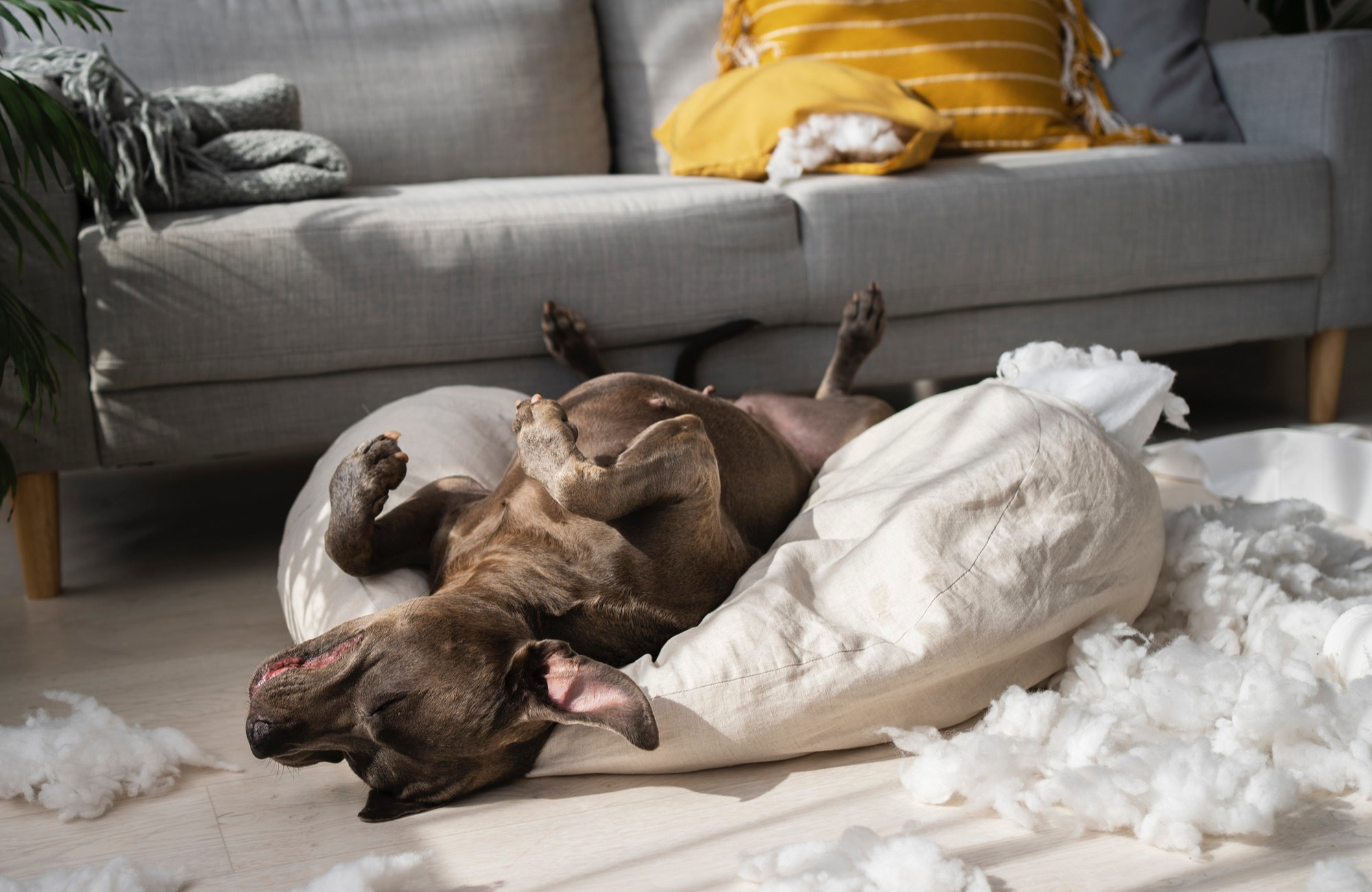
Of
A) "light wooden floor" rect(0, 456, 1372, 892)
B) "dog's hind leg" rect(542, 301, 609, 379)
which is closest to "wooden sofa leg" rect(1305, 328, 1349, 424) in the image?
"dog's hind leg" rect(542, 301, 609, 379)

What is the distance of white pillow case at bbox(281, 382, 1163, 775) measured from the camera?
4.89 feet

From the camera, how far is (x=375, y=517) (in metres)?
1.78

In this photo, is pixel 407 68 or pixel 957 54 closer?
pixel 407 68

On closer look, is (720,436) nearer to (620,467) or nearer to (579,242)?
(620,467)

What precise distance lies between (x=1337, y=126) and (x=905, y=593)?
224 cm

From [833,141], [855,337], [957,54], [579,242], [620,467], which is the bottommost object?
[855,337]

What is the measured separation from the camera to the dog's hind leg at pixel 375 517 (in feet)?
5.69

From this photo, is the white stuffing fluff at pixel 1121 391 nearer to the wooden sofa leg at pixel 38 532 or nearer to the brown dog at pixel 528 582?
the brown dog at pixel 528 582

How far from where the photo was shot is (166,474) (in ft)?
10.7

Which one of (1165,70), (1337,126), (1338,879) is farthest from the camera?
(1165,70)

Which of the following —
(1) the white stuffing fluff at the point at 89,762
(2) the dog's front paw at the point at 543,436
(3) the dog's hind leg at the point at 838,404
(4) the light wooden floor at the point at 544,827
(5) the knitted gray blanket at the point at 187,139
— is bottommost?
(4) the light wooden floor at the point at 544,827

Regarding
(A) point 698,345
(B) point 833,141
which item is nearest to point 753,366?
(A) point 698,345

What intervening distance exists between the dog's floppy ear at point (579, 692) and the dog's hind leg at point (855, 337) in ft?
3.90

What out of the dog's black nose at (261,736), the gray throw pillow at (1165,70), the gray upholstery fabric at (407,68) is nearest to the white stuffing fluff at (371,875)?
the dog's black nose at (261,736)
